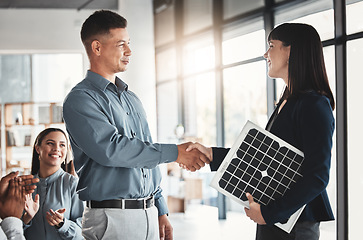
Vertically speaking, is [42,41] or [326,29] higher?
[42,41]

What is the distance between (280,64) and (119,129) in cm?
73

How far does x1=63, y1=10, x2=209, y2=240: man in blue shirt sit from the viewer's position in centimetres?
192

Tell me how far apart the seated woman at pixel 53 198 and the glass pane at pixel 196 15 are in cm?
566

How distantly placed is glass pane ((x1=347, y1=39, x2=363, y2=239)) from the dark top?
3.41m

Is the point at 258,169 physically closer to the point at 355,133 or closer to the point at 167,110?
the point at 355,133

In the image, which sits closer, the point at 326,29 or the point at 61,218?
the point at 61,218

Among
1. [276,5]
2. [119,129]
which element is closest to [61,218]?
[119,129]

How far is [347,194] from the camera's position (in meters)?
5.04

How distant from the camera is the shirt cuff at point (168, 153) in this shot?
2.02 metres

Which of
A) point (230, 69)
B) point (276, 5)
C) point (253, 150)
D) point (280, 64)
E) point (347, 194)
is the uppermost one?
point (276, 5)

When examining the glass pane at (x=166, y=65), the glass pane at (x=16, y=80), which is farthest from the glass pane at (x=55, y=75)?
the glass pane at (x=166, y=65)

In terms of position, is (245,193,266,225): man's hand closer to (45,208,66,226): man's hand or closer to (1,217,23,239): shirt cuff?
(1,217,23,239): shirt cuff

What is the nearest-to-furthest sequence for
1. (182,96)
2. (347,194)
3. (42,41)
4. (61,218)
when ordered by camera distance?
(61,218)
(347,194)
(182,96)
(42,41)

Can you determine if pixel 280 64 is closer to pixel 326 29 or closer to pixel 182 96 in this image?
pixel 326 29
